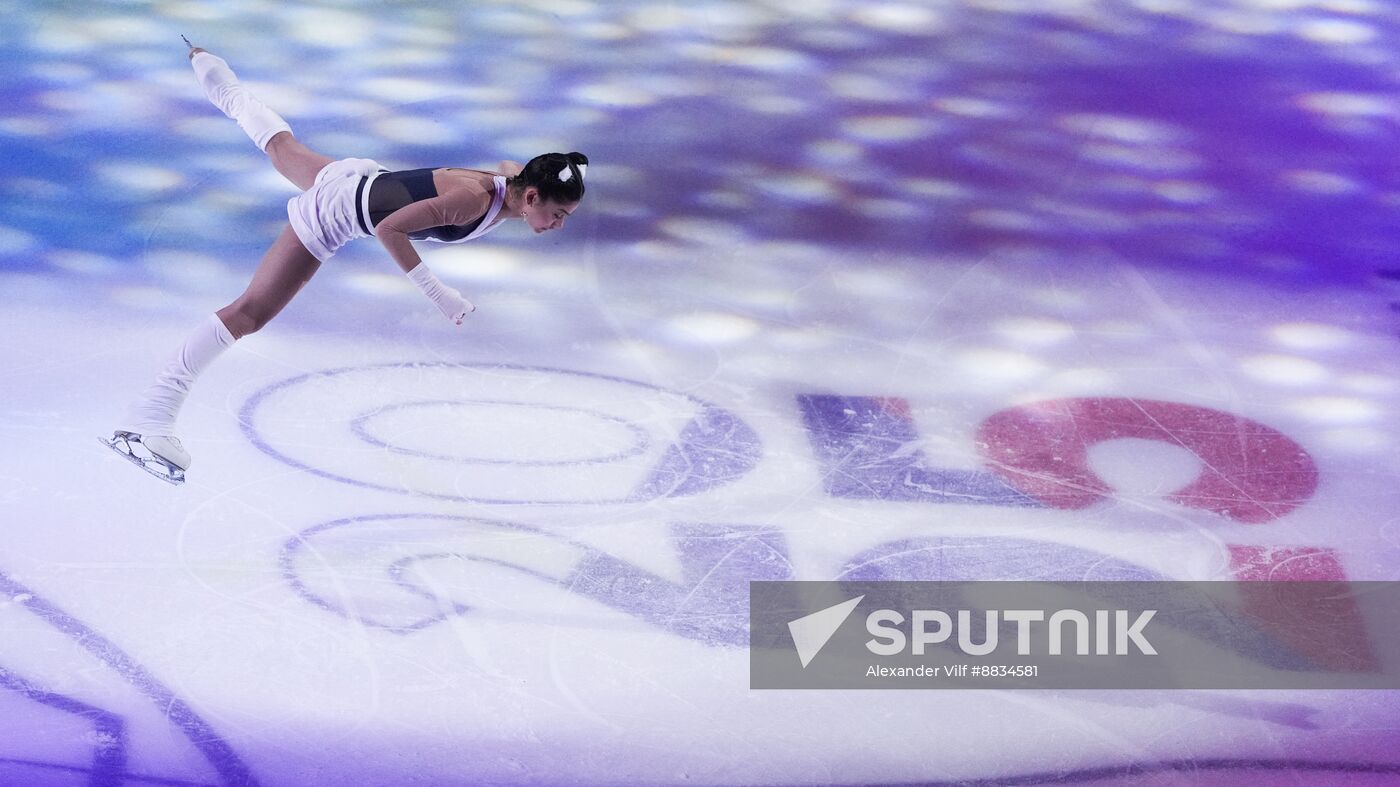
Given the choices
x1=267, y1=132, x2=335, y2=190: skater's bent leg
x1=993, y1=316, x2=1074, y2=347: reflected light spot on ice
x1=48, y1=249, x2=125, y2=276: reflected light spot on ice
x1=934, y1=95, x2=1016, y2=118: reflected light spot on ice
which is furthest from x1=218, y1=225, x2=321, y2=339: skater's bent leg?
x1=934, y1=95, x2=1016, y2=118: reflected light spot on ice

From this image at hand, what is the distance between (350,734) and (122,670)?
739 mm

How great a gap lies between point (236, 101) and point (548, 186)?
1079 millimetres

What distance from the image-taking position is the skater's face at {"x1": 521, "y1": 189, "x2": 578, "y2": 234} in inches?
150

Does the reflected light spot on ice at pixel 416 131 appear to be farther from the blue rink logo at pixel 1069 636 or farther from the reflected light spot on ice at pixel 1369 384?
the reflected light spot on ice at pixel 1369 384

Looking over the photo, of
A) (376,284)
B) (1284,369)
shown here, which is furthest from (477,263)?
(1284,369)

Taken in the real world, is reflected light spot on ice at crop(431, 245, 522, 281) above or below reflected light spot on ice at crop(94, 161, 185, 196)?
below

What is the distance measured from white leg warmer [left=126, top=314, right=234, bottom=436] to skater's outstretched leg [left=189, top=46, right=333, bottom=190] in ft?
1.69

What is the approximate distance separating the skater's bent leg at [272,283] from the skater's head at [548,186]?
70 cm

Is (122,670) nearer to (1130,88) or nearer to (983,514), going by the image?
(983,514)

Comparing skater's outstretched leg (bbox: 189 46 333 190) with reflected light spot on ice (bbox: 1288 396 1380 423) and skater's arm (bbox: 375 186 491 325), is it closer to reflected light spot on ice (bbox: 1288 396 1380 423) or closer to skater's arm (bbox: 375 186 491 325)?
skater's arm (bbox: 375 186 491 325)

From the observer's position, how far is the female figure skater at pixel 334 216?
3.77 meters

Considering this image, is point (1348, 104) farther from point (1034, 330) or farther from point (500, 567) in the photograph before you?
point (500, 567)

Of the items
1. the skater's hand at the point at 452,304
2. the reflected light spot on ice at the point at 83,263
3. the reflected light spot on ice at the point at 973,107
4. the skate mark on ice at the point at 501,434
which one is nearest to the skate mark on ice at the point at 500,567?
the skate mark on ice at the point at 501,434

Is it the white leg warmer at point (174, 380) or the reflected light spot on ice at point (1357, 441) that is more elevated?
the reflected light spot on ice at point (1357, 441)
